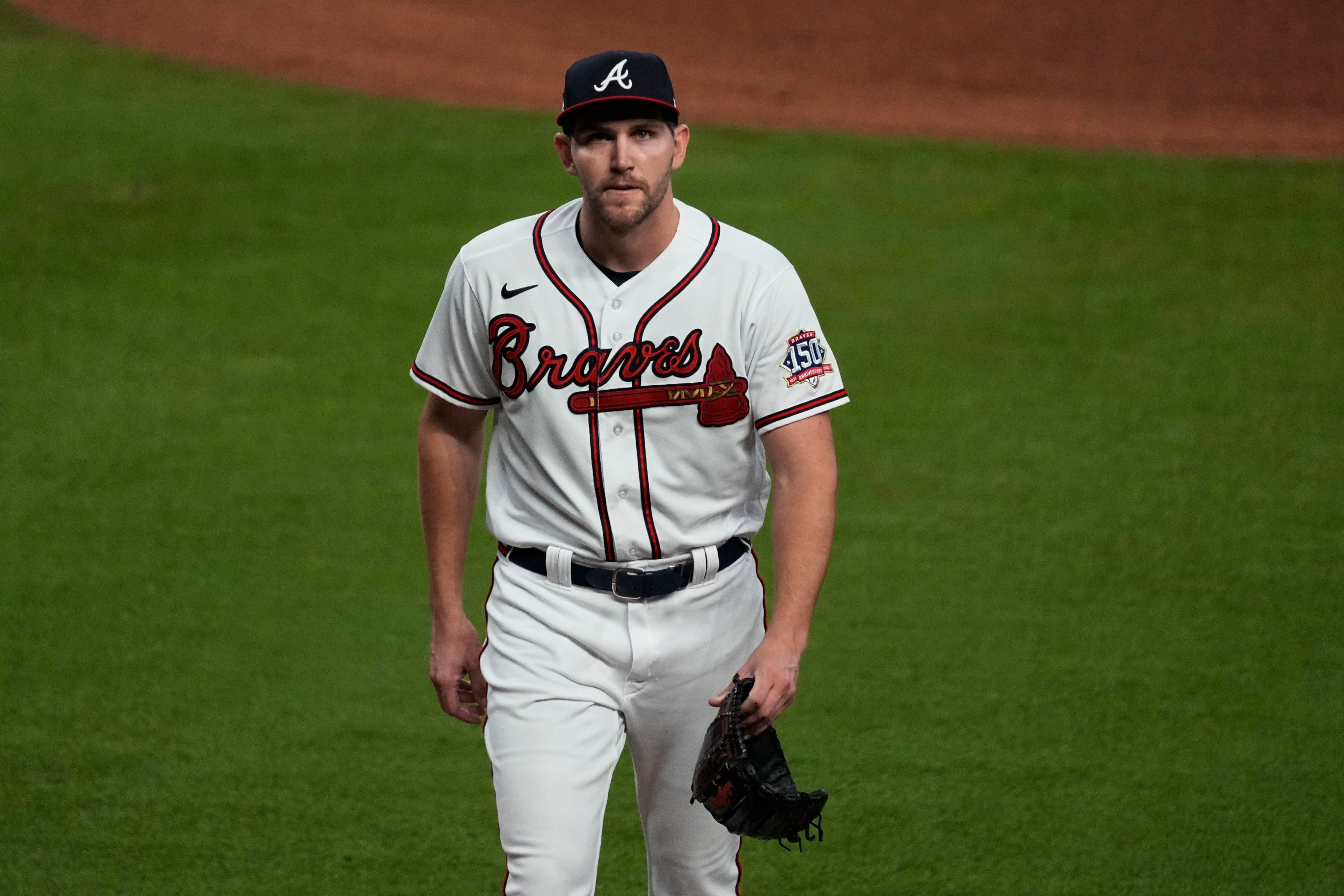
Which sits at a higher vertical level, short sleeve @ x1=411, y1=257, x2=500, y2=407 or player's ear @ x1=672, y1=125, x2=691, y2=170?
player's ear @ x1=672, y1=125, x2=691, y2=170

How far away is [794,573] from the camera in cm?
283

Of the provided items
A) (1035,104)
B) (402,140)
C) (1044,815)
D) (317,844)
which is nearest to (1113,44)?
(1035,104)

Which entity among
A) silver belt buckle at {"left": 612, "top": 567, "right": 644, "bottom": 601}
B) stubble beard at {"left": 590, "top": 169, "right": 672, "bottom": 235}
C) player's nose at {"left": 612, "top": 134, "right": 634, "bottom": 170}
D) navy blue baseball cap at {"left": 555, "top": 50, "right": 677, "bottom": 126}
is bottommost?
silver belt buckle at {"left": 612, "top": 567, "right": 644, "bottom": 601}

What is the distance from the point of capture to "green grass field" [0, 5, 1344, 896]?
4.15m

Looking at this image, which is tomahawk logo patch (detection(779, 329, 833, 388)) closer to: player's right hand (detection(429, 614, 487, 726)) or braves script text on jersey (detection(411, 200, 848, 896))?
braves script text on jersey (detection(411, 200, 848, 896))

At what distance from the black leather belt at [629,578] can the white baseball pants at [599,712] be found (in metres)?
0.02

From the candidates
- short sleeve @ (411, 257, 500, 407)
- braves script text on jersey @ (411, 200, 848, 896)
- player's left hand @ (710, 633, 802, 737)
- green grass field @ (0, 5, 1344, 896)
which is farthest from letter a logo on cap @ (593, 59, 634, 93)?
green grass field @ (0, 5, 1344, 896)

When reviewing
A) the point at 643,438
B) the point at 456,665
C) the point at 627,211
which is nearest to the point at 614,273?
the point at 627,211

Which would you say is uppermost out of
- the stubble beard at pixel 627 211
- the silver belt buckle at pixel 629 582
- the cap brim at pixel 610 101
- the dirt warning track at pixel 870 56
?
the dirt warning track at pixel 870 56

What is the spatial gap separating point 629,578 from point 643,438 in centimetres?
26

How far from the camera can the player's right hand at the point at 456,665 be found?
3.05 meters

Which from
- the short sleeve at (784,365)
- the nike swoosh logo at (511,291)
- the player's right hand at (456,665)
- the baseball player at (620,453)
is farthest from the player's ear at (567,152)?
the player's right hand at (456,665)

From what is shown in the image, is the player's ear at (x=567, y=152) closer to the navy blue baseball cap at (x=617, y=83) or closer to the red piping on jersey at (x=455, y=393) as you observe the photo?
the navy blue baseball cap at (x=617, y=83)

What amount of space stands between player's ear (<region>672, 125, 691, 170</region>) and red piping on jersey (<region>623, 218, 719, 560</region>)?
203mm
